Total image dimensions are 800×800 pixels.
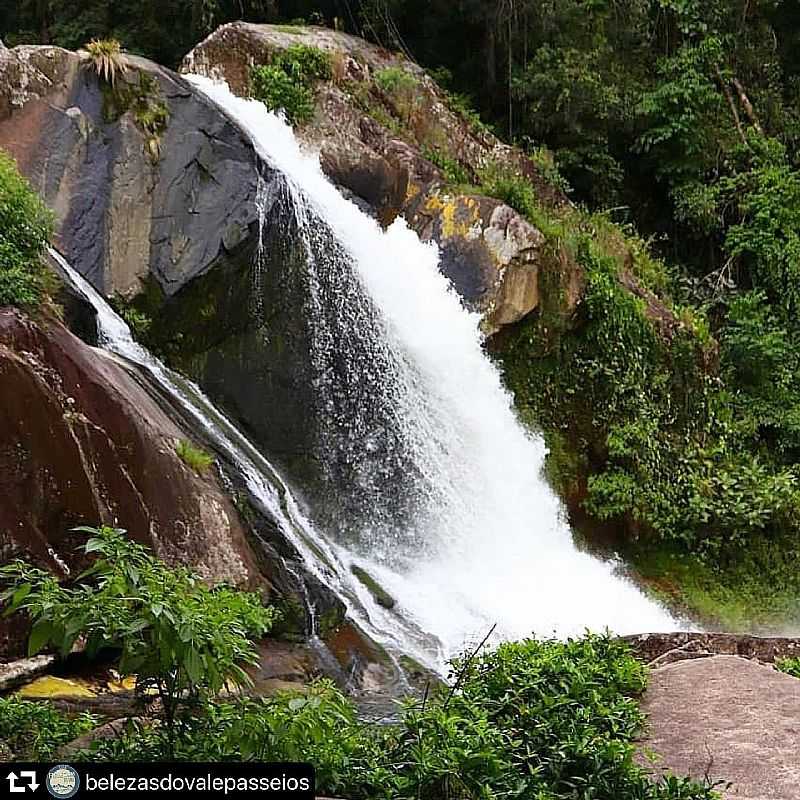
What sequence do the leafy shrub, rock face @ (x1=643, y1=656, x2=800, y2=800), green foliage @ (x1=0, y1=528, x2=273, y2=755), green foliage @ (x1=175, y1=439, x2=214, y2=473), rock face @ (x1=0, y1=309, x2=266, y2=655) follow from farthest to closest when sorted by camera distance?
the leafy shrub → green foliage @ (x1=175, y1=439, x2=214, y2=473) → rock face @ (x1=0, y1=309, x2=266, y2=655) → rock face @ (x1=643, y1=656, x2=800, y2=800) → green foliage @ (x1=0, y1=528, x2=273, y2=755)

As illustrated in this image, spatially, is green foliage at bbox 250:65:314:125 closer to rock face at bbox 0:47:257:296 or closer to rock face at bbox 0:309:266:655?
rock face at bbox 0:47:257:296

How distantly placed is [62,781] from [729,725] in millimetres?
2758

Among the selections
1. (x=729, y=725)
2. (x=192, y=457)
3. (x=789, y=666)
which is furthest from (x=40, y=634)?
(x=789, y=666)

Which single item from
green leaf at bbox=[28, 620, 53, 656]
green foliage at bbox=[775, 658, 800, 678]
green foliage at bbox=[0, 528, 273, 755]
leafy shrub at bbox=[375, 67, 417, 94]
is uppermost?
leafy shrub at bbox=[375, 67, 417, 94]

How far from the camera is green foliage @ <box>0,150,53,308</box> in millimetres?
7145

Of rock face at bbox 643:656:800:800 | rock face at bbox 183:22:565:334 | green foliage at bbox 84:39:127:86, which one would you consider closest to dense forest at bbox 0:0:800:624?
rock face at bbox 183:22:565:334

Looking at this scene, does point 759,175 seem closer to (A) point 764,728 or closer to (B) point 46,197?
(B) point 46,197

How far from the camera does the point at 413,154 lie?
45.9 ft

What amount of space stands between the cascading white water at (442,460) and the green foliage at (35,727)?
15.2ft

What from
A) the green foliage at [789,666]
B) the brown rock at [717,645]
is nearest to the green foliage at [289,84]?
the brown rock at [717,645]

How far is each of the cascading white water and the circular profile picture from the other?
5.93m

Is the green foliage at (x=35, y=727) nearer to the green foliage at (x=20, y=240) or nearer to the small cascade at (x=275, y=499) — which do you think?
the small cascade at (x=275, y=499)

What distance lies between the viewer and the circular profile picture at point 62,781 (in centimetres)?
315

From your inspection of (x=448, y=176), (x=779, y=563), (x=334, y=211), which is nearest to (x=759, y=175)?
(x=448, y=176)
